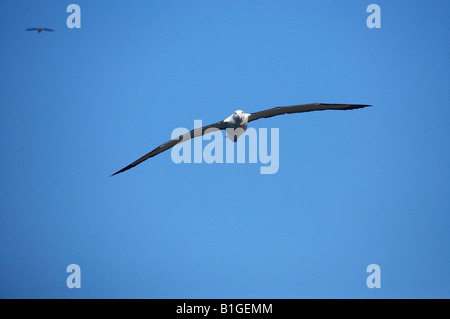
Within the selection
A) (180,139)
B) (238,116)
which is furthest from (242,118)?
(180,139)

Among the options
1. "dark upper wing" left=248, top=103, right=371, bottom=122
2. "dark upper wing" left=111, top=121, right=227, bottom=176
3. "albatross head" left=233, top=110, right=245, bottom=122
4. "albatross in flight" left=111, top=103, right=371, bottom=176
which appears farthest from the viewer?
"dark upper wing" left=111, top=121, right=227, bottom=176

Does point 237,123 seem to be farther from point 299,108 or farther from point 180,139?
point 180,139

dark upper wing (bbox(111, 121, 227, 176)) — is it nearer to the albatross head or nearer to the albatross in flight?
the albatross in flight

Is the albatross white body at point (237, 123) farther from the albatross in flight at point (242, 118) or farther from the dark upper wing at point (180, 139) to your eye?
the dark upper wing at point (180, 139)

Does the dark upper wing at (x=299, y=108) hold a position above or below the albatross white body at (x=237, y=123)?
above

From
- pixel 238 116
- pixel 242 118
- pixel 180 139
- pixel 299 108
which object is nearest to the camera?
pixel 238 116

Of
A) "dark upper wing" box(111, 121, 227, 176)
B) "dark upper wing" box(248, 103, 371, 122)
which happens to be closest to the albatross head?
"dark upper wing" box(248, 103, 371, 122)

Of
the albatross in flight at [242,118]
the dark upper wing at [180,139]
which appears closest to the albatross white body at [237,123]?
the albatross in flight at [242,118]

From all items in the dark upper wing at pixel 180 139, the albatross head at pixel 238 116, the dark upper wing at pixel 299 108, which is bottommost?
the dark upper wing at pixel 180 139

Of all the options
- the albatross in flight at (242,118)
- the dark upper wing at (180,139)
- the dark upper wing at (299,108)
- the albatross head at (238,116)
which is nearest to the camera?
the albatross head at (238,116)
